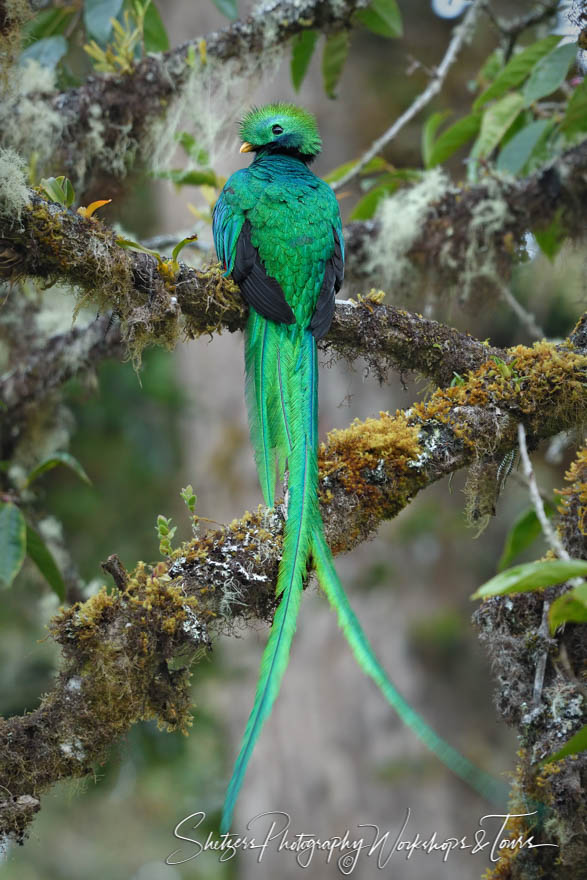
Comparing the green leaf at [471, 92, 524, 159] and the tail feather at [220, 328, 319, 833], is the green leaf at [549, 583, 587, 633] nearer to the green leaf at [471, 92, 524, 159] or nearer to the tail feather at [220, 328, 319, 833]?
the tail feather at [220, 328, 319, 833]

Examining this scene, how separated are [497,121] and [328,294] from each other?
4.53 feet

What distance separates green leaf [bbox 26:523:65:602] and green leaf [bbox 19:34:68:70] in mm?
1635

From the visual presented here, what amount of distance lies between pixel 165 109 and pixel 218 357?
2.33 meters

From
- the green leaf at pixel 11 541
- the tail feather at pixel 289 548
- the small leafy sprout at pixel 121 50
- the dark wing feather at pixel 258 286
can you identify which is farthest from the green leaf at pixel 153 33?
the green leaf at pixel 11 541

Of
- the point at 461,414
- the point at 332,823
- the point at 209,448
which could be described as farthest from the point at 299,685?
the point at 461,414

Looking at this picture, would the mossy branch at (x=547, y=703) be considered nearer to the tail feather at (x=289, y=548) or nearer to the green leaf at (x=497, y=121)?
the tail feather at (x=289, y=548)

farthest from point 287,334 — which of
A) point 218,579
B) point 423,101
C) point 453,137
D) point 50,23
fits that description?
point 50,23

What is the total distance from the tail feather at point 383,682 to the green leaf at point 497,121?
199cm

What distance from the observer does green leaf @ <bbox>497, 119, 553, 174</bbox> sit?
275 cm

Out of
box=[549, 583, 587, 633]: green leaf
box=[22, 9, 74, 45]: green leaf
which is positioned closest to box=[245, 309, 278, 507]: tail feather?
box=[549, 583, 587, 633]: green leaf

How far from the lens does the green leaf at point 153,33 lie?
9.39 feet

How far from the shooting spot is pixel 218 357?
4.99 metres

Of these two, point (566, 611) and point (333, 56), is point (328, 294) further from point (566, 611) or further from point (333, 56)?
point (333, 56)

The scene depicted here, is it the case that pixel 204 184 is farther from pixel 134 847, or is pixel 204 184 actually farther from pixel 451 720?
pixel 134 847
